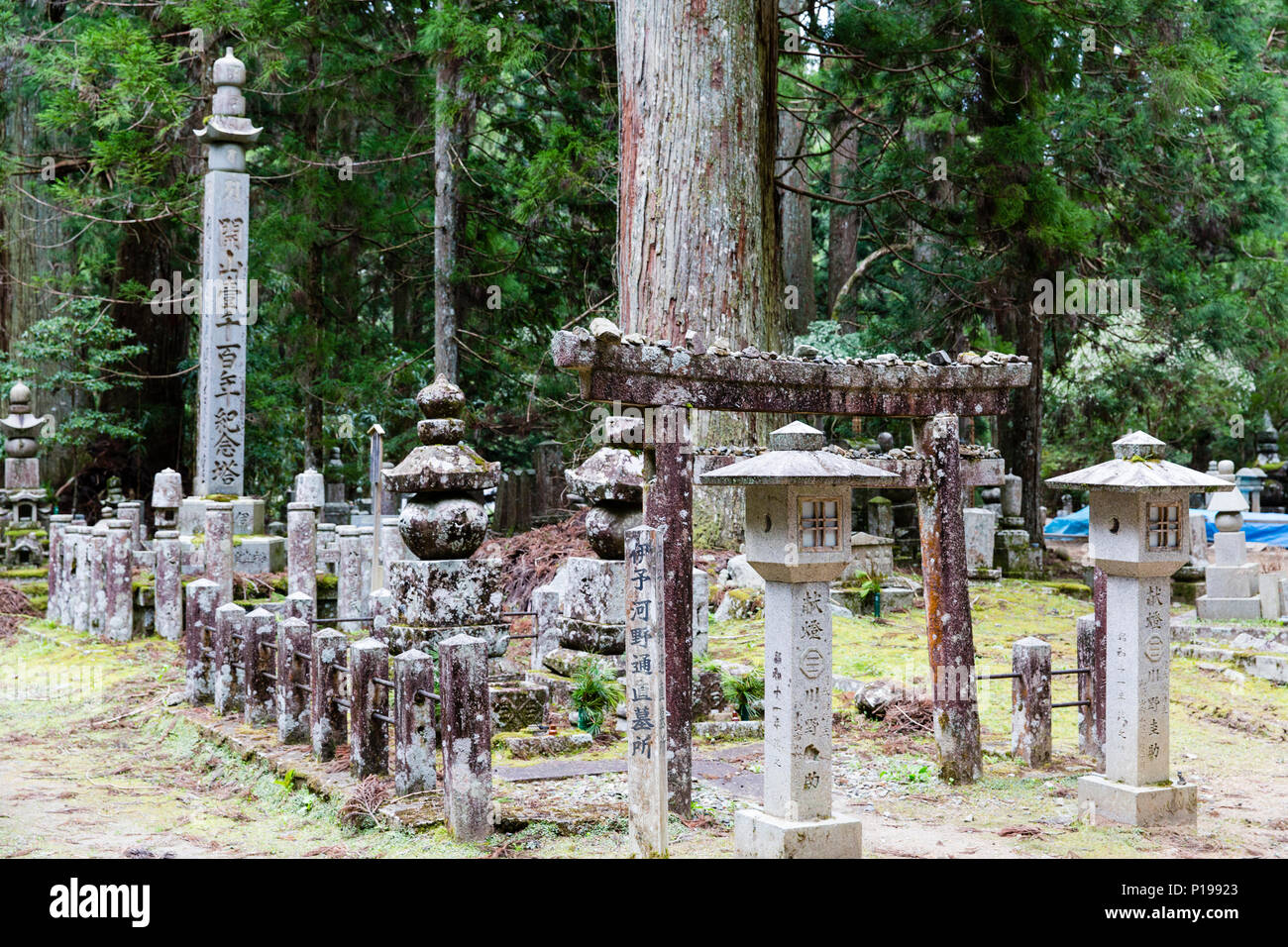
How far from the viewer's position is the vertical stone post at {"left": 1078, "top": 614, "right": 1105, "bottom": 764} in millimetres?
7656

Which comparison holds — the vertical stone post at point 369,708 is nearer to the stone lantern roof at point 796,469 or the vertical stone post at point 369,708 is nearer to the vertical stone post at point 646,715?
the vertical stone post at point 646,715

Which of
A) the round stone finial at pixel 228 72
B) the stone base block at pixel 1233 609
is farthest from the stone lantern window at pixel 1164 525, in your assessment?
the round stone finial at pixel 228 72

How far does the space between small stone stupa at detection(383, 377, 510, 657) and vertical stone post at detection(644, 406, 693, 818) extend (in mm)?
1565

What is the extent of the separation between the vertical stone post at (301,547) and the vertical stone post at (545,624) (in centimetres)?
351

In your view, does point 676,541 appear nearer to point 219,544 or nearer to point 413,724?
point 413,724

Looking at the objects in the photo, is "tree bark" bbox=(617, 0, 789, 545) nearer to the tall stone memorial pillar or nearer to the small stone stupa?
the small stone stupa

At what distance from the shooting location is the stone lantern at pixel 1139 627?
6074 millimetres

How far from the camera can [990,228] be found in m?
16.6

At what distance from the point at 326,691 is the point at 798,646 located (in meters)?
3.15

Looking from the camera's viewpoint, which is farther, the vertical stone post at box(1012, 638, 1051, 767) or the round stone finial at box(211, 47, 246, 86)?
the round stone finial at box(211, 47, 246, 86)

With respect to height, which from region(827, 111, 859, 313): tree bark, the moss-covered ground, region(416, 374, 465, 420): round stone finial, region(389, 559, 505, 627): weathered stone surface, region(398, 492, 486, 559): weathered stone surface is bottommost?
the moss-covered ground

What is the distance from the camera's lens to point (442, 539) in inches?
296

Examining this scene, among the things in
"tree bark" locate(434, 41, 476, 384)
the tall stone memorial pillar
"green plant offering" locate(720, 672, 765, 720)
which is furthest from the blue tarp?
the tall stone memorial pillar

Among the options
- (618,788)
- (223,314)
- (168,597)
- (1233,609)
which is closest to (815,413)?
(618,788)
